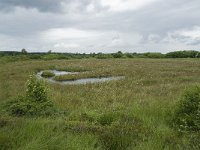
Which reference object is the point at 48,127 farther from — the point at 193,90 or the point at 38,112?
the point at 193,90

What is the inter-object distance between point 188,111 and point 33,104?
5379 millimetres

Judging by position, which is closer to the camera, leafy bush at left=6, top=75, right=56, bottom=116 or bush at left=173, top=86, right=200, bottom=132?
bush at left=173, top=86, right=200, bottom=132

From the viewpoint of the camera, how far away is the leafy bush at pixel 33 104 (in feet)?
42.8

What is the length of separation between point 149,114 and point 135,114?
652 mm

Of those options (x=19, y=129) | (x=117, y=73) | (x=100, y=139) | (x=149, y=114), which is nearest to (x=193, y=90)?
(x=149, y=114)

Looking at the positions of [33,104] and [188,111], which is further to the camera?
[33,104]

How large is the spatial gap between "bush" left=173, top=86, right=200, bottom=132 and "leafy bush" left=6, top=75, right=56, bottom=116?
4354 millimetres

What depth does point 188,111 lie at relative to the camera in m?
12.2

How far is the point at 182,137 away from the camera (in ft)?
34.3

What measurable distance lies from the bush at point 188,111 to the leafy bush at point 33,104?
4.35 m

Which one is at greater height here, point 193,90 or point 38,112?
point 193,90

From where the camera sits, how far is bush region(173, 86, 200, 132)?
37.3 ft

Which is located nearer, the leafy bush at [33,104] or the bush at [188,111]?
the bush at [188,111]

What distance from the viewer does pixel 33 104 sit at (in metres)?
13.5
